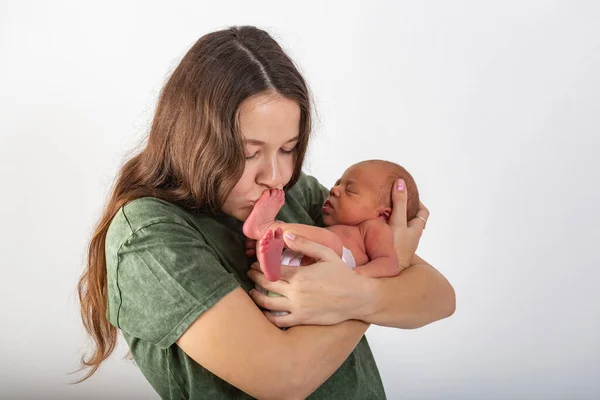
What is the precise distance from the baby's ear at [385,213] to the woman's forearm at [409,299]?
0.11 m

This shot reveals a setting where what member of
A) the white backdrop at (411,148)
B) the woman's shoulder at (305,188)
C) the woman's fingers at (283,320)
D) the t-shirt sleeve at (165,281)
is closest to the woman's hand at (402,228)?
the woman's shoulder at (305,188)

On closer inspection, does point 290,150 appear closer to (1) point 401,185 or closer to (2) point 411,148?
(1) point 401,185

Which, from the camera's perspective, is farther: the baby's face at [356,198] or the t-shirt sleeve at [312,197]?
the t-shirt sleeve at [312,197]

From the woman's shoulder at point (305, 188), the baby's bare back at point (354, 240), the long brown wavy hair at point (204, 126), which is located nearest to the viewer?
the long brown wavy hair at point (204, 126)

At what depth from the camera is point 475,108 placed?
2951mm

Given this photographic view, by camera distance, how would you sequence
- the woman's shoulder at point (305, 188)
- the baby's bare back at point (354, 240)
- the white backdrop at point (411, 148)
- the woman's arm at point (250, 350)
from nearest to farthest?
the woman's arm at point (250, 350), the baby's bare back at point (354, 240), the woman's shoulder at point (305, 188), the white backdrop at point (411, 148)

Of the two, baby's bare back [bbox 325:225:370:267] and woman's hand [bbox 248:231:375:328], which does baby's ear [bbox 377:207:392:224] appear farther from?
woman's hand [bbox 248:231:375:328]

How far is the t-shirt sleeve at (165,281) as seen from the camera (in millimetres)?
1427

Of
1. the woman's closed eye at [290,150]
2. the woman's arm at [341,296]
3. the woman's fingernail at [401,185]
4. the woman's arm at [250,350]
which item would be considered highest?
the woman's closed eye at [290,150]

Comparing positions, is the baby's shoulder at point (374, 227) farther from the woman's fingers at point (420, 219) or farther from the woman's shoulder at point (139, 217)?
the woman's shoulder at point (139, 217)

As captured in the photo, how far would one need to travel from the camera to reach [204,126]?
1.53 metres

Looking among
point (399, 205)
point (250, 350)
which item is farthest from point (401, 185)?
point (250, 350)

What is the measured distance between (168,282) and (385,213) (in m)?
0.61

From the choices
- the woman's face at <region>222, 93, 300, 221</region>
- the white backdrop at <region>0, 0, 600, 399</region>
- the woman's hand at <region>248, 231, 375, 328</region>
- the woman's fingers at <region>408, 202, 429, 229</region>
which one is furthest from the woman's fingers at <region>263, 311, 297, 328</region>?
the white backdrop at <region>0, 0, 600, 399</region>
